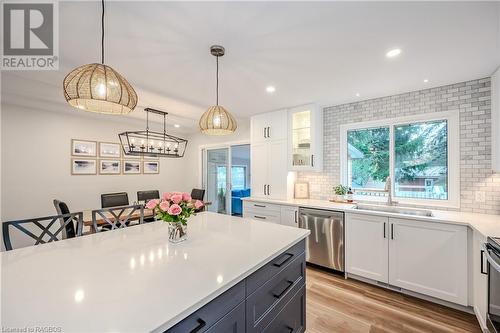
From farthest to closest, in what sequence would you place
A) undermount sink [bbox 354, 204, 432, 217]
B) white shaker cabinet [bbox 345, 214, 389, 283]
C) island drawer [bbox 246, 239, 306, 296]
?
undermount sink [bbox 354, 204, 432, 217] → white shaker cabinet [bbox 345, 214, 389, 283] → island drawer [bbox 246, 239, 306, 296]

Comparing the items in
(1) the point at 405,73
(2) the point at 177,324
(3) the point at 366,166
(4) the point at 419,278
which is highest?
(1) the point at 405,73

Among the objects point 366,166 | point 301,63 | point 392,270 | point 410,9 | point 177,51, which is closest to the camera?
point 410,9

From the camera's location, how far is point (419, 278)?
2336 millimetres

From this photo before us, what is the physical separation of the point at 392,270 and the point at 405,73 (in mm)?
2275

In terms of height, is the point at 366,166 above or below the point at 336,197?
above

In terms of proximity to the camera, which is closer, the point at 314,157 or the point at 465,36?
the point at 465,36

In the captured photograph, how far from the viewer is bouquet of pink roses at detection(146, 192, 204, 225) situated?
142cm

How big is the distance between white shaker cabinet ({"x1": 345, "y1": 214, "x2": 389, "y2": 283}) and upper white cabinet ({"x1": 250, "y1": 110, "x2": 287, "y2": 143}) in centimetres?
178

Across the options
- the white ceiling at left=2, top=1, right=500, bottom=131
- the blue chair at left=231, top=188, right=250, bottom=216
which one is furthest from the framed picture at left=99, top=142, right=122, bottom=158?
the blue chair at left=231, top=188, right=250, bottom=216

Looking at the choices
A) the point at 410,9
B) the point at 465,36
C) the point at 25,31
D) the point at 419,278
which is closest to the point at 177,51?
the point at 25,31

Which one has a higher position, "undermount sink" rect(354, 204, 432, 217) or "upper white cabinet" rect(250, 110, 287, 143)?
"upper white cabinet" rect(250, 110, 287, 143)

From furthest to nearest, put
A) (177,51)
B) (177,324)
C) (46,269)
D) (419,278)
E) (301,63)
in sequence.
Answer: (419,278) → (301,63) → (177,51) → (46,269) → (177,324)

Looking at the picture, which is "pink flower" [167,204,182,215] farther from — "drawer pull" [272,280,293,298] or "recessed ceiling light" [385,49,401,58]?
"recessed ceiling light" [385,49,401,58]

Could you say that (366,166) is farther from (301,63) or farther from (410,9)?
(410,9)
